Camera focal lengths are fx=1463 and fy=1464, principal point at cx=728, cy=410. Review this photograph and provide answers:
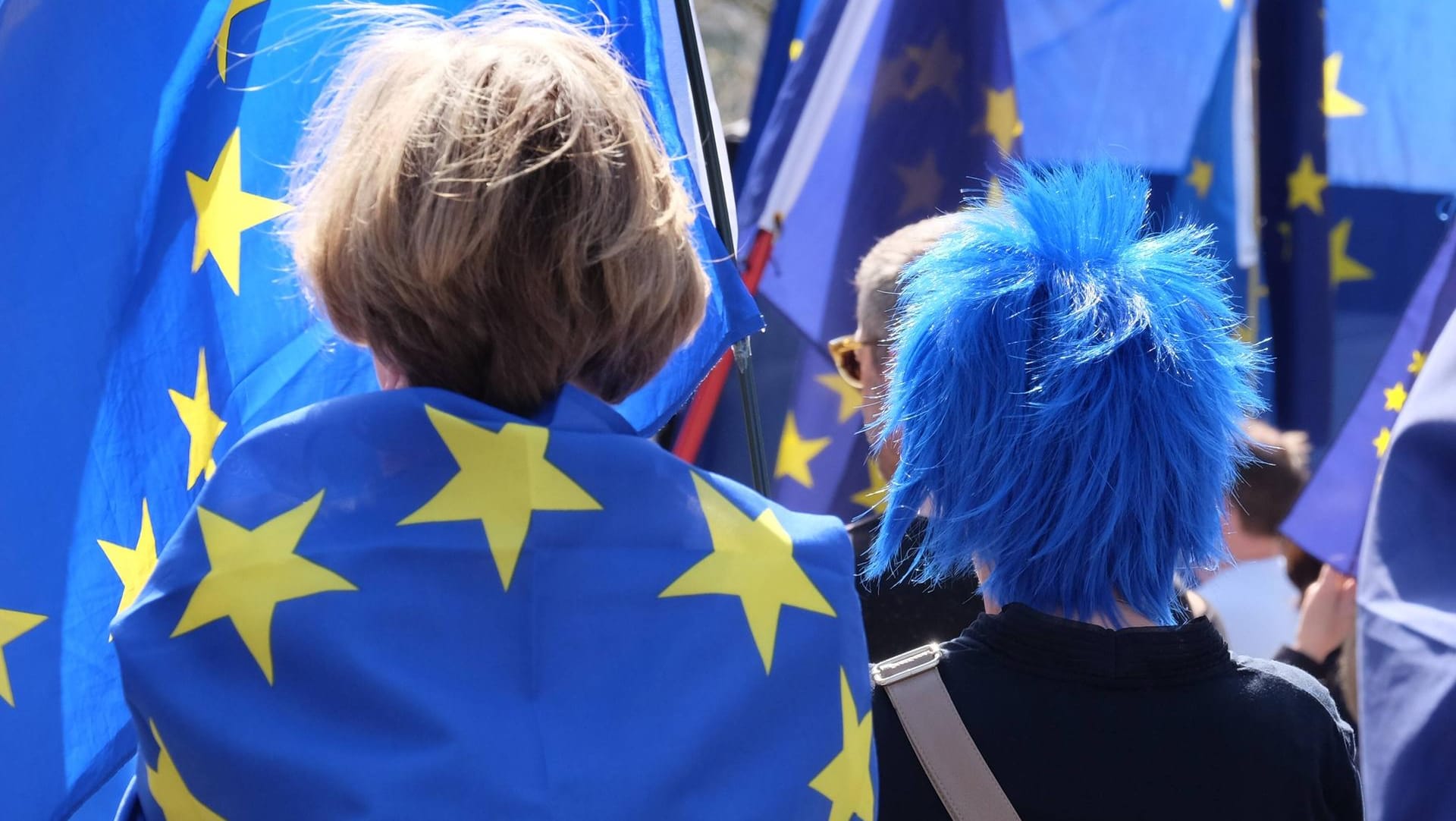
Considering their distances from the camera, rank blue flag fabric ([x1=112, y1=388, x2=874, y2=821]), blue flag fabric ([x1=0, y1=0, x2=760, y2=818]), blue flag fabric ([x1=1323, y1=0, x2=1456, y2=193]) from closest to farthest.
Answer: blue flag fabric ([x1=112, y1=388, x2=874, y2=821]) < blue flag fabric ([x1=0, y1=0, x2=760, y2=818]) < blue flag fabric ([x1=1323, y1=0, x2=1456, y2=193])

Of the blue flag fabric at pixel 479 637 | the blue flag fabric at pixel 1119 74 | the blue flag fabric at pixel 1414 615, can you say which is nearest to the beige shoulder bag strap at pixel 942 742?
the blue flag fabric at pixel 479 637

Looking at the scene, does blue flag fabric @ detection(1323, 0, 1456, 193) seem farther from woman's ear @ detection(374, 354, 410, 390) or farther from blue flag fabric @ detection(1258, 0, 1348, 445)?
woman's ear @ detection(374, 354, 410, 390)

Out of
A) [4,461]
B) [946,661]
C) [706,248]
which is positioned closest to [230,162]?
[4,461]

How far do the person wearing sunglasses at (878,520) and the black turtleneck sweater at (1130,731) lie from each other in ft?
1.21

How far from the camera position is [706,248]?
2.03m

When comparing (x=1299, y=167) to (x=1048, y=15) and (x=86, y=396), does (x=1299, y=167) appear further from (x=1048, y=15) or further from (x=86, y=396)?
(x=86, y=396)

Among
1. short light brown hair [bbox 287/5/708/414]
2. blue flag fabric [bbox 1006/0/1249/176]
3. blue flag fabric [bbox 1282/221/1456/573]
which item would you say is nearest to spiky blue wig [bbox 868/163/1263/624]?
short light brown hair [bbox 287/5/708/414]

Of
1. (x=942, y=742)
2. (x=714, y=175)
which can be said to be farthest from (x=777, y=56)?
(x=942, y=742)

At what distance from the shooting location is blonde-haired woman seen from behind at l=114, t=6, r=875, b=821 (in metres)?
1.22

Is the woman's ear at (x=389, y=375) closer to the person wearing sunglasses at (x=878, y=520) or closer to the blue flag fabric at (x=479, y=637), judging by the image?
the blue flag fabric at (x=479, y=637)

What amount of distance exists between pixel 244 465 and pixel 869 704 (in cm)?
61

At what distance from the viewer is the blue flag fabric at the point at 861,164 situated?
11.2 ft

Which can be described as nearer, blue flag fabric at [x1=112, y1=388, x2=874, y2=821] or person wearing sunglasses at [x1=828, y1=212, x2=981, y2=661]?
blue flag fabric at [x1=112, y1=388, x2=874, y2=821]

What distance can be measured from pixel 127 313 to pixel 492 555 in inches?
36.6
